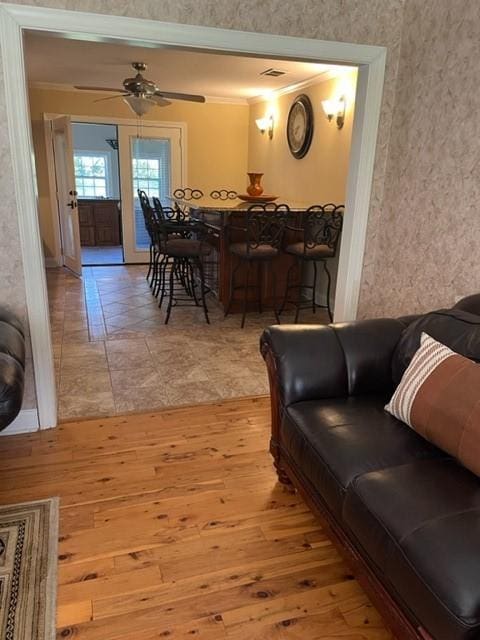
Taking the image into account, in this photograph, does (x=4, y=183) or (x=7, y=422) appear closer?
(x=7, y=422)

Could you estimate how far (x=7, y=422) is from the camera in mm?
1536

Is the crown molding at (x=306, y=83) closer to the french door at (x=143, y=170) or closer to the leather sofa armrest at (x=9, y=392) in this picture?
the french door at (x=143, y=170)

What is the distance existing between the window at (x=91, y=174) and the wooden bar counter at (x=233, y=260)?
613 centimetres

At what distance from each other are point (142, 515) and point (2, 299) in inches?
48.6

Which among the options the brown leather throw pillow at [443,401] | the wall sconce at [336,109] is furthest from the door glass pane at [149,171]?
the brown leather throw pillow at [443,401]

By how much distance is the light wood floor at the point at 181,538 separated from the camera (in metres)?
1.45

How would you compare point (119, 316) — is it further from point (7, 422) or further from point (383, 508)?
point (383, 508)

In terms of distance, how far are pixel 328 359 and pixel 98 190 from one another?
9518 millimetres

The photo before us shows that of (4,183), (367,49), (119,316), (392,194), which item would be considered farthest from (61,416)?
(367,49)

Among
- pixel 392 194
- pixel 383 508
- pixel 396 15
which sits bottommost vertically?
pixel 383 508

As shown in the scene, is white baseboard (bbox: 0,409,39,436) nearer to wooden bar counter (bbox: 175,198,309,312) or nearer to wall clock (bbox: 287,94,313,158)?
wooden bar counter (bbox: 175,198,309,312)

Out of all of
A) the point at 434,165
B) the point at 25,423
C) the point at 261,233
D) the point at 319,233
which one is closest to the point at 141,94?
the point at 261,233

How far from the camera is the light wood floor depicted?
57.2 inches

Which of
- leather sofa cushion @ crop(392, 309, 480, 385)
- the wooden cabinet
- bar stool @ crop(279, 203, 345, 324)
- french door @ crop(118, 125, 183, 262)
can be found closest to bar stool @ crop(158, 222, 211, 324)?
bar stool @ crop(279, 203, 345, 324)
